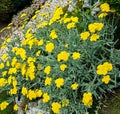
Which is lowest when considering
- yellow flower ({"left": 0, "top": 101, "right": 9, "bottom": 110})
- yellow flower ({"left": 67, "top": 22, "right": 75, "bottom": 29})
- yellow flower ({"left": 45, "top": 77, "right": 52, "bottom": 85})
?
yellow flower ({"left": 0, "top": 101, "right": 9, "bottom": 110})

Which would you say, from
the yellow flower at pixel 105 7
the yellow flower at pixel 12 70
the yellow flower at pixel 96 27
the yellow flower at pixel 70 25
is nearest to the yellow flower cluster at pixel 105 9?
the yellow flower at pixel 105 7

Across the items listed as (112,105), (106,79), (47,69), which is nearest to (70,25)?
(47,69)

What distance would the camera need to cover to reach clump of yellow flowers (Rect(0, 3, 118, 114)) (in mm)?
4859

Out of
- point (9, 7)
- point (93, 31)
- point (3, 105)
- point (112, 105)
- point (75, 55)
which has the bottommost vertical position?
point (9, 7)

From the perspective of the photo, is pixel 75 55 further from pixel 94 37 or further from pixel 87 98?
pixel 87 98

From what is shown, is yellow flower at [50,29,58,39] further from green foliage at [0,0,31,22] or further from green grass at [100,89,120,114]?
green foliage at [0,0,31,22]

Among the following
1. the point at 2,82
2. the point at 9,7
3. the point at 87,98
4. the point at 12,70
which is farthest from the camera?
the point at 9,7

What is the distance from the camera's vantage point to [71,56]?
16.3ft

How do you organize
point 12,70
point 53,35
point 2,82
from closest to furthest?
1. point 53,35
2. point 12,70
3. point 2,82

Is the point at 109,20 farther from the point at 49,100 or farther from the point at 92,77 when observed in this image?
the point at 49,100

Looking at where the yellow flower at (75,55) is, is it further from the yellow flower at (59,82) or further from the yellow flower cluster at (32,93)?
the yellow flower cluster at (32,93)

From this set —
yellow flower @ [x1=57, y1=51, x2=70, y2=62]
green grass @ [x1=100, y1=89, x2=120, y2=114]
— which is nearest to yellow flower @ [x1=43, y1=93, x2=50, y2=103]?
yellow flower @ [x1=57, y1=51, x2=70, y2=62]

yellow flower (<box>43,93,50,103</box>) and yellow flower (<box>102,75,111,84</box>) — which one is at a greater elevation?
yellow flower (<box>102,75,111,84</box>)

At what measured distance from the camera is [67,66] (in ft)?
16.3
